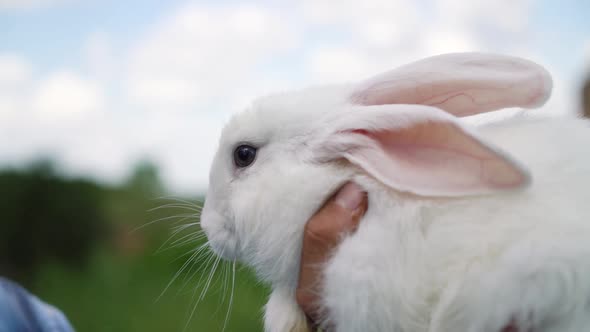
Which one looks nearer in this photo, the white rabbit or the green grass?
the white rabbit

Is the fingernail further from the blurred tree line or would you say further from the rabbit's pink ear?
the blurred tree line

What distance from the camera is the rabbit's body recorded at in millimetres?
959

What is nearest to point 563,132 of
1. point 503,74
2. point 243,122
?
point 503,74

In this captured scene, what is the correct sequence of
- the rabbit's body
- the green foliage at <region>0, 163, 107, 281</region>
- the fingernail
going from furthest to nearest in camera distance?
the green foliage at <region>0, 163, 107, 281</region> → the fingernail → the rabbit's body

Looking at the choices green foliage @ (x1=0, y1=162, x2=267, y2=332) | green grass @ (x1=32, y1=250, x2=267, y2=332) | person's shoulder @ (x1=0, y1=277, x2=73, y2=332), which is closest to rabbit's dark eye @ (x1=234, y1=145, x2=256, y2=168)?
person's shoulder @ (x1=0, y1=277, x2=73, y2=332)

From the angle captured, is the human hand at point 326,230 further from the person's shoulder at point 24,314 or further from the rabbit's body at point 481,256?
the person's shoulder at point 24,314

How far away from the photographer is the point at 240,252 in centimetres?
149

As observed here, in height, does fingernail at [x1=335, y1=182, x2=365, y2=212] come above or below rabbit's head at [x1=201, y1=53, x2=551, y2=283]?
below

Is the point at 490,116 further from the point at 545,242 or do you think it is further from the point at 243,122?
the point at 243,122

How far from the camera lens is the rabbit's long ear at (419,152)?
104cm

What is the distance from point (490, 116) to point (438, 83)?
0.74ft

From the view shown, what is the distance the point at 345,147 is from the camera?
4.20 feet

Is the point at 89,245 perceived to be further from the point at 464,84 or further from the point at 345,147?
the point at 464,84

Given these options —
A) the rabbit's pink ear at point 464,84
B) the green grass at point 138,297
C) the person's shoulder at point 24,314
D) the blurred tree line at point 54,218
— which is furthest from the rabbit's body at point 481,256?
the blurred tree line at point 54,218
